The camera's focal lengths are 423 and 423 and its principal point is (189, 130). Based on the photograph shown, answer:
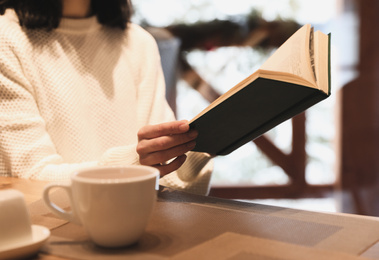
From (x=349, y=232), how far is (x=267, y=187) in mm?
2032

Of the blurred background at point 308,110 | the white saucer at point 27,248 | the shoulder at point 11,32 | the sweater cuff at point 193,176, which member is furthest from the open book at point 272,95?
the blurred background at point 308,110

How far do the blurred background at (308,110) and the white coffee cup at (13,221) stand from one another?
1942mm

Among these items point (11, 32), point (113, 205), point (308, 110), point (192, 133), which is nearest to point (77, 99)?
point (11, 32)

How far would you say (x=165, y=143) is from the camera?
78 centimetres

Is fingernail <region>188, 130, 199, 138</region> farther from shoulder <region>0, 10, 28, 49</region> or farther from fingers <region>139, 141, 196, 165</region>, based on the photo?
shoulder <region>0, 10, 28, 49</region>

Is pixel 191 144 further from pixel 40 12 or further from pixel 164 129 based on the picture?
pixel 40 12

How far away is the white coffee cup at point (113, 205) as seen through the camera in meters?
0.47

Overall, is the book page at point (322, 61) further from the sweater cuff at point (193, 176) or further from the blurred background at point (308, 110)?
the blurred background at point (308, 110)

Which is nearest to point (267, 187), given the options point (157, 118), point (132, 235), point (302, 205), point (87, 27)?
point (302, 205)

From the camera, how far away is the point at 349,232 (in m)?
0.57

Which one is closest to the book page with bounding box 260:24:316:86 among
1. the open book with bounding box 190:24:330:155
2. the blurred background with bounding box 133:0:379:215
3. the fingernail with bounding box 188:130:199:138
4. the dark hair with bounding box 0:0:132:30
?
the open book with bounding box 190:24:330:155

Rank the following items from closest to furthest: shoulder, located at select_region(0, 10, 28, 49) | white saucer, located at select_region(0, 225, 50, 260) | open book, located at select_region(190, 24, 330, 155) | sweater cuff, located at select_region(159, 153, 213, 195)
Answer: white saucer, located at select_region(0, 225, 50, 260) → open book, located at select_region(190, 24, 330, 155) → sweater cuff, located at select_region(159, 153, 213, 195) → shoulder, located at select_region(0, 10, 28, 49)

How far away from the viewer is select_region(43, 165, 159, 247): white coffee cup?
467 millimetres

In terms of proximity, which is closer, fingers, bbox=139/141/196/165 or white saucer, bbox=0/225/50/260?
white saucer, bbox=0/225/50/260
